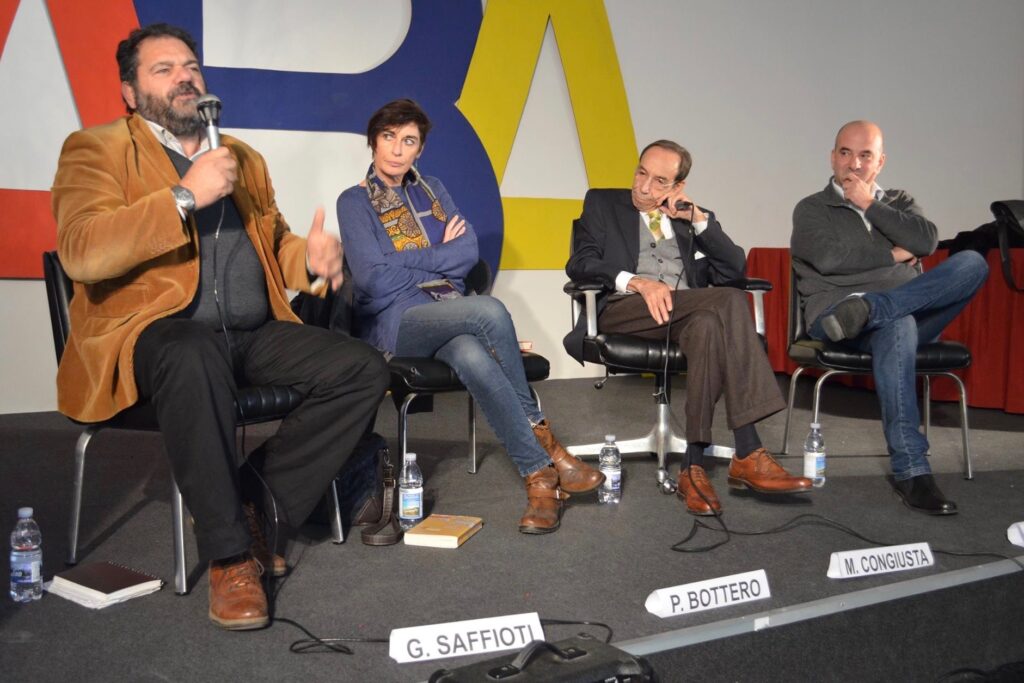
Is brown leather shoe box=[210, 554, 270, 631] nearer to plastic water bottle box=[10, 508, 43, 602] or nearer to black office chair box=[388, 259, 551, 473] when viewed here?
plastic water bottle box=[10, 508, 43, 602]

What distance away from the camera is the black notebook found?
6.72ft

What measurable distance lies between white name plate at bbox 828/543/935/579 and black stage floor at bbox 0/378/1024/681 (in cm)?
2

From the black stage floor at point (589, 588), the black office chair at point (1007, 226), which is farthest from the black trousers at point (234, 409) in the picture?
the black office chair at point (1007, 226)

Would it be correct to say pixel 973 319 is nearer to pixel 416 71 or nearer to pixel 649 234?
pixel 649 234

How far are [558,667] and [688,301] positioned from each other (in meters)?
1.79

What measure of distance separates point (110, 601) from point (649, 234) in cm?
209

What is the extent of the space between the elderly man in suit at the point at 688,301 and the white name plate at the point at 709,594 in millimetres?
684

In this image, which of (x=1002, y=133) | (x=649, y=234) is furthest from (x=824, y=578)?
(x=1002, y=133)

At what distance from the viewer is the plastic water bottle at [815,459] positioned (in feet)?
10.2

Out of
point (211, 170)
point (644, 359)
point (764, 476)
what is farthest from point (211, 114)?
point (764, 476)

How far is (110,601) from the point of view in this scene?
2047 mm

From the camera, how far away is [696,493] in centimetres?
285

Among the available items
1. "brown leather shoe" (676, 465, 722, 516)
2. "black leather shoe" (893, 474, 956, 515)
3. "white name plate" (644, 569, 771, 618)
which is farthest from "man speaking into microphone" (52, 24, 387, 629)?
"black leather shoe" (893, 474, 956, 515)

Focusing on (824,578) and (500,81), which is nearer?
(824,578)
